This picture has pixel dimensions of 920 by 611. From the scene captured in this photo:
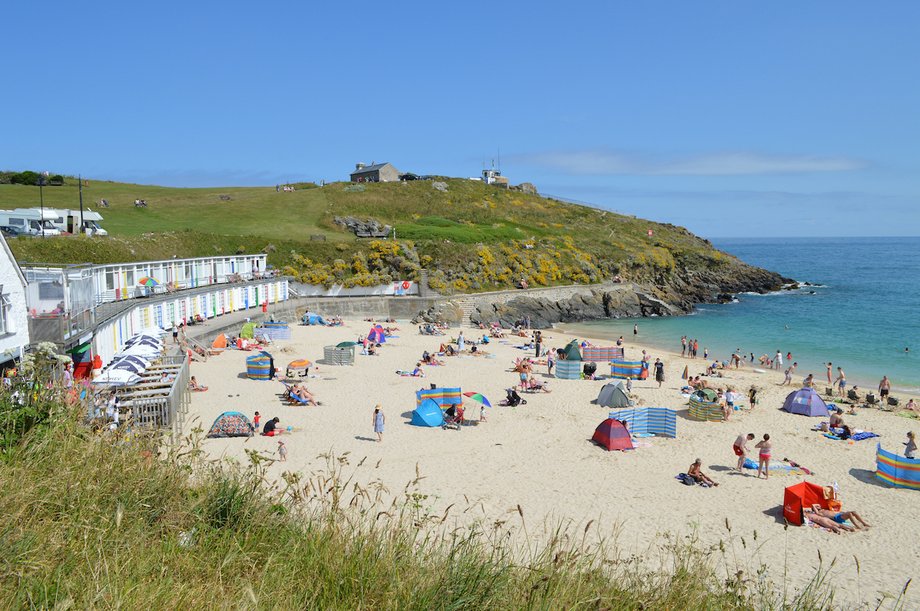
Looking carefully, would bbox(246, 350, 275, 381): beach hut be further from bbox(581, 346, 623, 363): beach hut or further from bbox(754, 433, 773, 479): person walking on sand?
bbox(754, 433, 773, 479): person walking on sand

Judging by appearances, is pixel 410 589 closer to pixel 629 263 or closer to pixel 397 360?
pixel 397 360

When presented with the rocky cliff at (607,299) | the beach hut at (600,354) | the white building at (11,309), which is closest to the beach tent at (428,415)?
the white building at (11,309)

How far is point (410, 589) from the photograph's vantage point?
3.92 metres

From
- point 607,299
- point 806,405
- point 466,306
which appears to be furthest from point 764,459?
point 607,299

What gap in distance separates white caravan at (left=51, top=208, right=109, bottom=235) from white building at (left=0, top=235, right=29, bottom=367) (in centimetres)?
2770

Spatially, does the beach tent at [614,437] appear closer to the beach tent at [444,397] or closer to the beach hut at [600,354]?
the beach tent at [444,397]

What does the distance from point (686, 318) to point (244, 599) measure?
48.3 m

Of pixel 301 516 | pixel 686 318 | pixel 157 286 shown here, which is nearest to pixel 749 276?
pixel 686 318

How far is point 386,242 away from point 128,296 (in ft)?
81.7

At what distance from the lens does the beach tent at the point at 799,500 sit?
1170 cm

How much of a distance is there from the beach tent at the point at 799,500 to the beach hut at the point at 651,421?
16.3 feet

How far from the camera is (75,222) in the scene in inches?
1539

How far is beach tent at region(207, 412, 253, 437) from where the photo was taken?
14.7m

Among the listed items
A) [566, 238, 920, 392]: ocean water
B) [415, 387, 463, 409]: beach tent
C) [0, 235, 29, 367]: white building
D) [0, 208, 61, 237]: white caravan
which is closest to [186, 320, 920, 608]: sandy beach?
[415, 387, 463, 409]: beach tent
